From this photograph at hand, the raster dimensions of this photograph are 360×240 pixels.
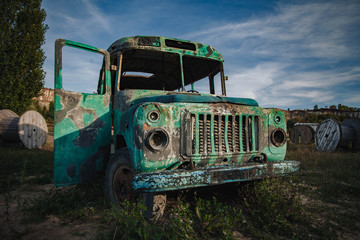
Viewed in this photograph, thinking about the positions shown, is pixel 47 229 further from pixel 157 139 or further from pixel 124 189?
pixel 157 139

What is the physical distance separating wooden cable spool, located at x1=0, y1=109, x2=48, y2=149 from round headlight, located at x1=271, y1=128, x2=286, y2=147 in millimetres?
9966

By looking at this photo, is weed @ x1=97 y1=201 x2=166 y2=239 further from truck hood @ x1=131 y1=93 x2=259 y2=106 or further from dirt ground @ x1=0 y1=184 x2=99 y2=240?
truck hood @ x1=131 y1=93 x2=259 y2=106

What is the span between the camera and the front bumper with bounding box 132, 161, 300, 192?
2004mm

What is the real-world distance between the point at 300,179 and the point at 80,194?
425cm

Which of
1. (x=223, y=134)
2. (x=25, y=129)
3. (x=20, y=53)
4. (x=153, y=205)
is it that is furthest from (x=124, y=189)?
(x=20, y=53)

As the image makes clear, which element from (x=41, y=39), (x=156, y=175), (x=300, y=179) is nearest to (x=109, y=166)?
(x=156, y=175)

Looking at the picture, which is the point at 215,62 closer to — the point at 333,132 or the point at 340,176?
the point at 340,176

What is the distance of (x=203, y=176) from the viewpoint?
219cm

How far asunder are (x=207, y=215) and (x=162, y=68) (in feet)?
9.32

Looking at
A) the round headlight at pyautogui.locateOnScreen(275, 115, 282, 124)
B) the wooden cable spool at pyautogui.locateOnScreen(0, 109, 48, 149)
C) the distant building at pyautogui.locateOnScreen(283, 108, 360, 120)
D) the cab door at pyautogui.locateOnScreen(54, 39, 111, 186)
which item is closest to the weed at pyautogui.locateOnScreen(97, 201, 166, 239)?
the cab door at pyautogui.locateOnScreen(54, 39, 111, 186)

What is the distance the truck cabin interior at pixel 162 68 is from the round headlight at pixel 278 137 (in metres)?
1.69

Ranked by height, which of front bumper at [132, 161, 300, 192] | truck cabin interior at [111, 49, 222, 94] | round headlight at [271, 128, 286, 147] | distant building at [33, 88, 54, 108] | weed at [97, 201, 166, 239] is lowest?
weed at [97, 201, 166, 239]

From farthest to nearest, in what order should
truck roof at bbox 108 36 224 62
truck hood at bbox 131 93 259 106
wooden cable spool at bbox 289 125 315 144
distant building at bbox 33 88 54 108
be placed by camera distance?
distant building at bbox 33 88 54 108 → wooden cable spool at bbox 289 125 315 144 → truck roof at bbox 108 36 224 62 → truck hood at bbox 131 93 259 106

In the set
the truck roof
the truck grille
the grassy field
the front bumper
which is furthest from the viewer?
the truck roof
